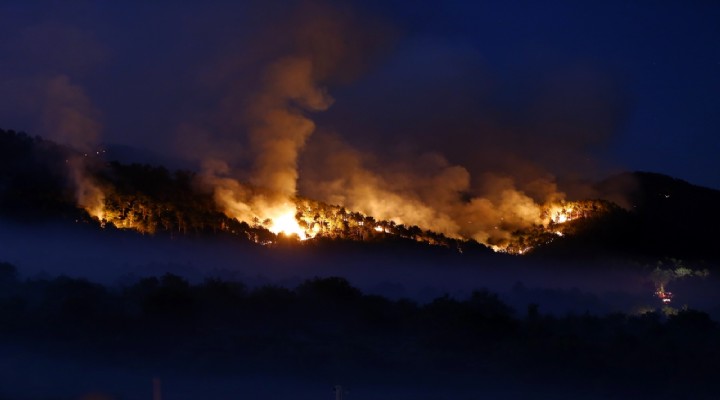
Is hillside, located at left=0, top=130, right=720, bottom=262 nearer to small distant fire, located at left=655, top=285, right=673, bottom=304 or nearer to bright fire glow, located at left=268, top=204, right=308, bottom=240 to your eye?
bright fire glow, located at left=268, top=204, right=308, bottom=240

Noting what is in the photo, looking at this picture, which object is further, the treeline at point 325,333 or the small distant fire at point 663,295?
the small distant fire at point 663,295

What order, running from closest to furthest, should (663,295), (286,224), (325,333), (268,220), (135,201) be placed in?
(325,333) < (135,201) < (663,295) < (268,220) < (286,224)

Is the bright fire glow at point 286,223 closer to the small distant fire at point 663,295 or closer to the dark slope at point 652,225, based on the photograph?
the dark slope at point 652,225

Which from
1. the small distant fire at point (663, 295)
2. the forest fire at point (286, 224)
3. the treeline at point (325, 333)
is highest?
the forest fire at point (286, 224)

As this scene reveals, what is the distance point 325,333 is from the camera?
51.5 ft

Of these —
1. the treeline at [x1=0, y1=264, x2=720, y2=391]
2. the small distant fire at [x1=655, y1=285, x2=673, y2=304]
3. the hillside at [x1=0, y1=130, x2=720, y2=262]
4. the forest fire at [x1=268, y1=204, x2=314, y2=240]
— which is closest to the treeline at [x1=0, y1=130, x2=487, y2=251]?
the hillside at [x1=0, y1=130, x2=720, y2=262]

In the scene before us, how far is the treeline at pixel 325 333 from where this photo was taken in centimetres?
1398

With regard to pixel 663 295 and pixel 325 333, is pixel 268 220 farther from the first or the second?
pixel 663 295

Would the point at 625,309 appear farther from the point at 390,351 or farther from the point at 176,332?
the point at 176,332

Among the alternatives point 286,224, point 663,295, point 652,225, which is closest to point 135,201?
point 286,224

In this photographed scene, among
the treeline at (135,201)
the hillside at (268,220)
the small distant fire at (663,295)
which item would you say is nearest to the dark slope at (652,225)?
the hillside at (268,220)

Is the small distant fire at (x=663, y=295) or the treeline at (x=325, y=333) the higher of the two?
the small distant fire at (x=663, y=295)

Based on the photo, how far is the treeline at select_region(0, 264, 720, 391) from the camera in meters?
14.0

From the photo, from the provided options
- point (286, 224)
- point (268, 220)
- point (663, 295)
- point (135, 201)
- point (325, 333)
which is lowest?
point (325, 333)
